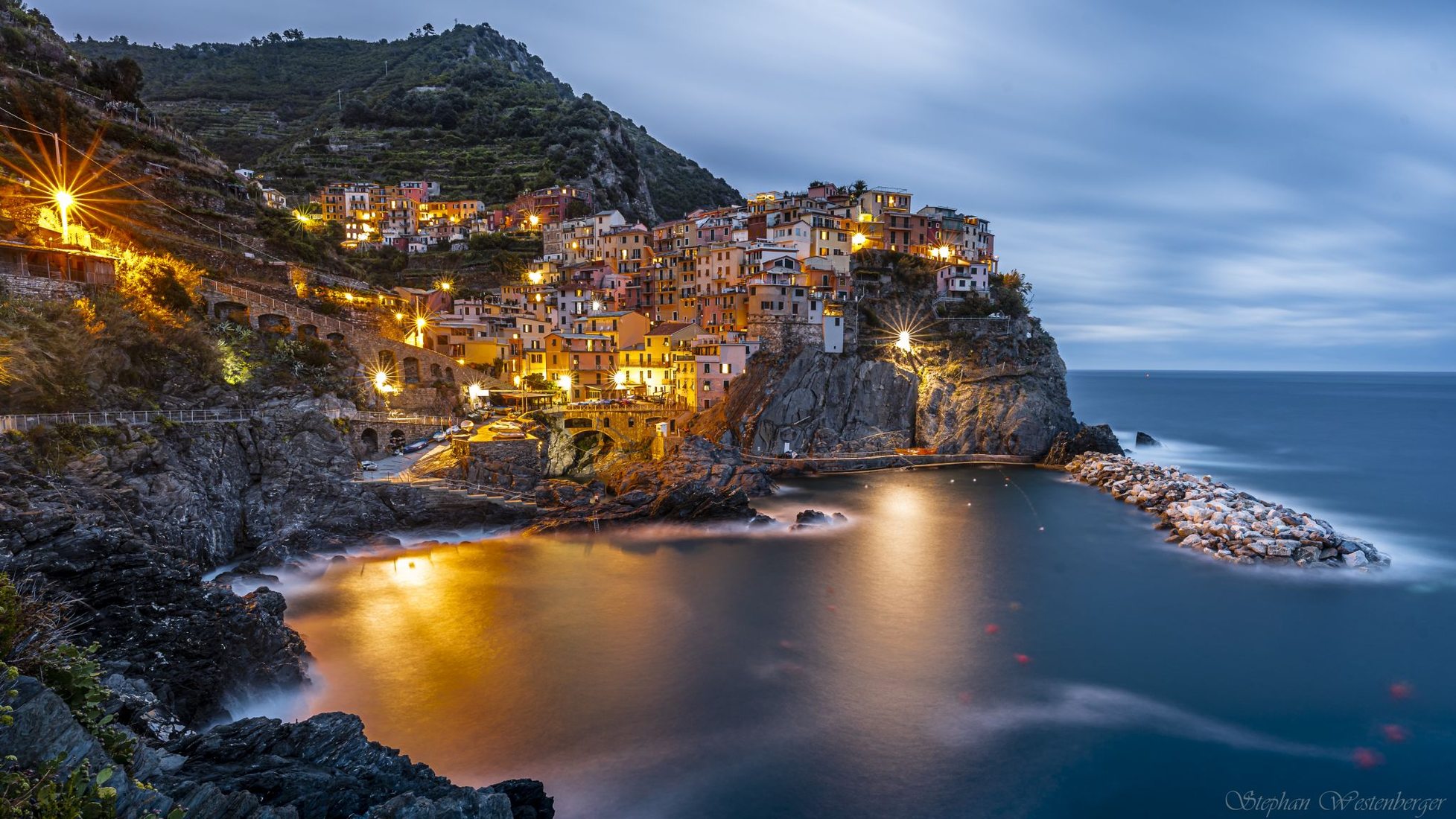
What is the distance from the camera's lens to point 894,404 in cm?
5041

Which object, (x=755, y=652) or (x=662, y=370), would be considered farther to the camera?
(x=662, y=370)

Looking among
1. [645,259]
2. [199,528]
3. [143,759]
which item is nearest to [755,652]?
[143,759]

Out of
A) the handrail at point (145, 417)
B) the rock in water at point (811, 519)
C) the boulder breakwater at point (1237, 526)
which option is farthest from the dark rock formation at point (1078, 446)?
the handrail at point (145, 417)

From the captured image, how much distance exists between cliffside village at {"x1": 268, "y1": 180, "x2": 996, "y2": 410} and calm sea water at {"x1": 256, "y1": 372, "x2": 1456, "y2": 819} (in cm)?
2036

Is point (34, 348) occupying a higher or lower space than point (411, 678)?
higher

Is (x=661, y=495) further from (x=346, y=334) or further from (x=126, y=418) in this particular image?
(x=126, y=418)

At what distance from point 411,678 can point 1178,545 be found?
2945 centimetres

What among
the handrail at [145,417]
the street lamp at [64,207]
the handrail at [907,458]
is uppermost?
the street lamp at [64,207]

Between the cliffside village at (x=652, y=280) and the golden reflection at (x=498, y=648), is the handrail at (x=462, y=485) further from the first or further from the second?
the cliffside village at (x=652, y=280)

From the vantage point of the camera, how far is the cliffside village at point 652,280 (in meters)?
48.9

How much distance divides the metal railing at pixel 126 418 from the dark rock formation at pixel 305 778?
47.6ft

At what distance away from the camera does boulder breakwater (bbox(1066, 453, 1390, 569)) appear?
27297mm

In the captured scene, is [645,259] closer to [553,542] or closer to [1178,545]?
[553,542]

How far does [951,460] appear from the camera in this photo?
4922 cm
